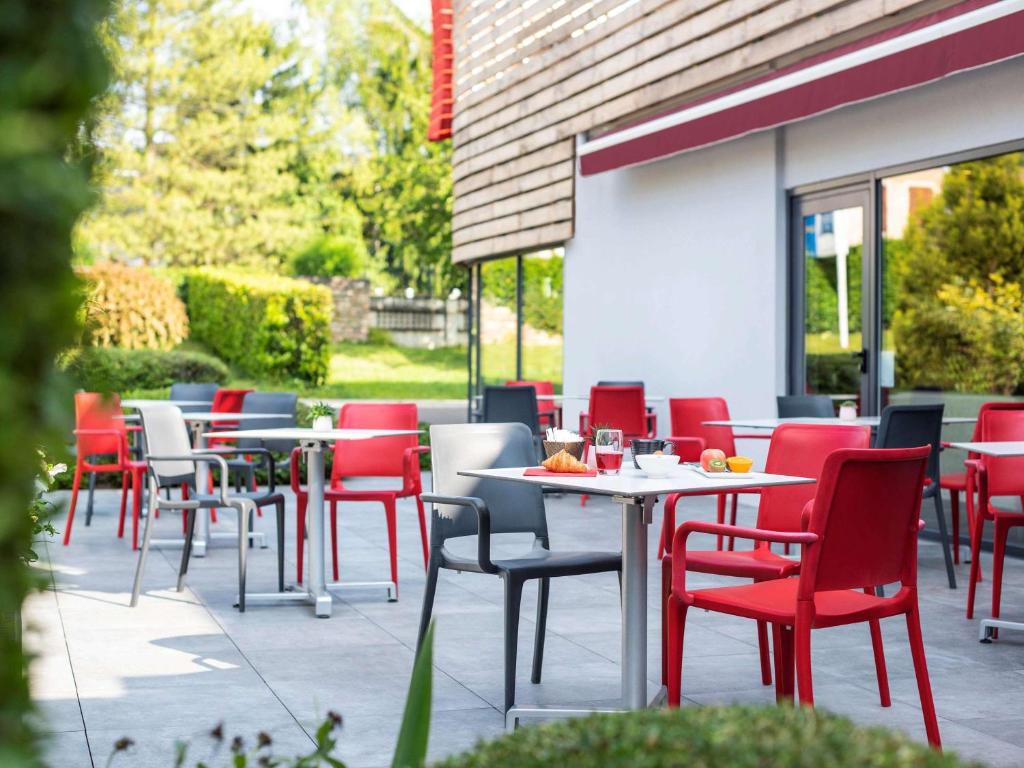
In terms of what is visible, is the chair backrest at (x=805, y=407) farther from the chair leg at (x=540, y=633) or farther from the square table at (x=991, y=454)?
the chair leg at (x=540, y=633)

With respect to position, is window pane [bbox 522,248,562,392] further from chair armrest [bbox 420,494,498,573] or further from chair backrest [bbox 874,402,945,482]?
chair armrest [bbox 420,494,498,573]

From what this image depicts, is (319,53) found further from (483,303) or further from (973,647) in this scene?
(973,647)

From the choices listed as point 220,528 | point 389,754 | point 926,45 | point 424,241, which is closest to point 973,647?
point 389,754

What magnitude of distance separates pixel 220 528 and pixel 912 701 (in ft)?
19.0

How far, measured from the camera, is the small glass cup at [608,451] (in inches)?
163

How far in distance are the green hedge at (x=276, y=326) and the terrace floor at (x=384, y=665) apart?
15.8 meters

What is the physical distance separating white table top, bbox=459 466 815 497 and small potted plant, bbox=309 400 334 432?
2.26 meters

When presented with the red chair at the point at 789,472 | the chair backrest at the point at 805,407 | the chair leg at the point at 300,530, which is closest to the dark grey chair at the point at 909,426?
the red chair at the point at 789,472

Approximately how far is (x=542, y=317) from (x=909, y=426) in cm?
816

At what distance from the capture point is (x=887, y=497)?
3438 mm

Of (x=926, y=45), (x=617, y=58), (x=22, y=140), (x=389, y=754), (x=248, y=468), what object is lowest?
(x=389, y=754)

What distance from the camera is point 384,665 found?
4.71 meters

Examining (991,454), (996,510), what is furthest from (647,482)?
(996,510)

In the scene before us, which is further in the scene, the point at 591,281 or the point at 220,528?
the point at 591,281
